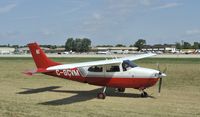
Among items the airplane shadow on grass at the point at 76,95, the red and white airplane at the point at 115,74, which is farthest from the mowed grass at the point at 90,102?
the red and white airplane at the point at 115,74

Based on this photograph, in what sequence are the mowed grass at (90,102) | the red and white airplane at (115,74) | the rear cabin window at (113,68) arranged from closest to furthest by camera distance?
the mowed grass at (90,102) → the red and white airplane at (115,74) → the rear cabin window at (113,68)

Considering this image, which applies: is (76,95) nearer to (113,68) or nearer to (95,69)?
(95,69)

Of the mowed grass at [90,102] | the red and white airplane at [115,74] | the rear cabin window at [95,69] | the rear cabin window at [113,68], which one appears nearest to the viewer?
the mowed grass at [90,102]

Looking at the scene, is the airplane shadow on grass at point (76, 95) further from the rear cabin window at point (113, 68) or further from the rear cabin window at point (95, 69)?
the rear cabin window at point (113, 68)

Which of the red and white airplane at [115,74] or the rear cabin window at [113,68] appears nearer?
the red and white airplane at [115,74]

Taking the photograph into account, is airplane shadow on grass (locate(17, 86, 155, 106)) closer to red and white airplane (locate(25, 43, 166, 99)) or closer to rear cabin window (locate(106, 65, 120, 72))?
red and white airplane (locate(25, 43, 166, 99))

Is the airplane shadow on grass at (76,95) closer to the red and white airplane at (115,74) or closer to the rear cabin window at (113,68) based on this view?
the red and white airplane at (115,74)

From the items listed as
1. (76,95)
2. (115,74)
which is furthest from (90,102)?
(76,95)

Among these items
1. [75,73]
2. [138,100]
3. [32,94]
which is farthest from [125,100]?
[32,94]

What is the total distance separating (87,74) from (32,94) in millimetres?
2948

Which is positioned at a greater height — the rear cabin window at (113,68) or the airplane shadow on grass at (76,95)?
the rear cabin window at (113,68)

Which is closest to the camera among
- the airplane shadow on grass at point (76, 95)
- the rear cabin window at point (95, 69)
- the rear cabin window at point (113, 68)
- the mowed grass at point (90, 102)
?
the mowed grass at point (90, 102)

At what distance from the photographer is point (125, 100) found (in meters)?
16.5

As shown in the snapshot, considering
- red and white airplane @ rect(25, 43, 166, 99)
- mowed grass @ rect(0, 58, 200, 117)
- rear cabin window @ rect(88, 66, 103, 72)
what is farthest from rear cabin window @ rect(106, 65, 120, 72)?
mowed grass @ rect(0, 58, 200, 117)
